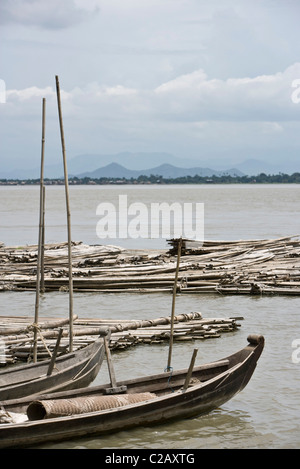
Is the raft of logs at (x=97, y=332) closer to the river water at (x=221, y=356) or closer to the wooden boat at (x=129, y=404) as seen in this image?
the river water at (x=221, y=356)

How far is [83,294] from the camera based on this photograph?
18266 millimetres

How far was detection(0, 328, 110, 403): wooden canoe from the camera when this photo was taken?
8320mm

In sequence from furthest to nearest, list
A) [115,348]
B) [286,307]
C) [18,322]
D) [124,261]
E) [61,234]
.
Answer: [61,234], [124,261], [286,307], [18,322], [115,348]

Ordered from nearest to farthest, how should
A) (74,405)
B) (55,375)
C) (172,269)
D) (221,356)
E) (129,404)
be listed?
(74,405), (129,404), (55,375), (221,356), (172,269)

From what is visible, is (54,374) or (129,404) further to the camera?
(54,374)

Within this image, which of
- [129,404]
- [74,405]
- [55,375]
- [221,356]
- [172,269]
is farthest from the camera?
[172,269]

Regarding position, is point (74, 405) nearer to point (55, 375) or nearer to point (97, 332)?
point (55, 375)

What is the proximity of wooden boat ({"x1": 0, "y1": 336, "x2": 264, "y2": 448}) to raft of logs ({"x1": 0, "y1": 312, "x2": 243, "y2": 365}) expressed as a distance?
9.56 ft

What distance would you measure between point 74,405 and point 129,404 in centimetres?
61

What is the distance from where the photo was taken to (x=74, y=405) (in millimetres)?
7691

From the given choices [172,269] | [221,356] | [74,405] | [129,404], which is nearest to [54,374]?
[74,405]
